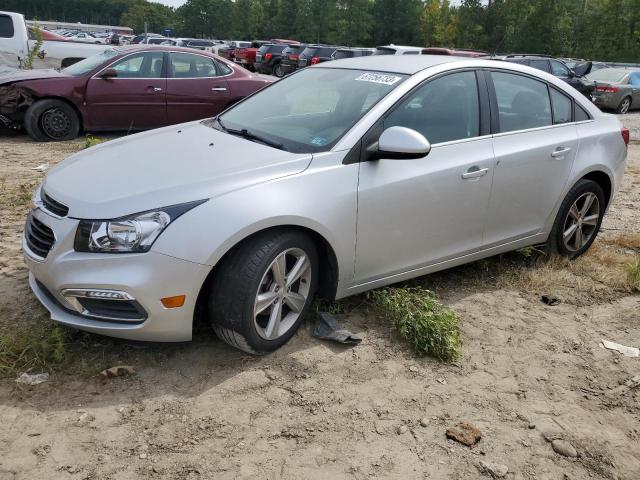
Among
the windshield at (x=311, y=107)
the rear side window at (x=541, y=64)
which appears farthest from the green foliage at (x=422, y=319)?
the rear side window at (x=541, y=64)

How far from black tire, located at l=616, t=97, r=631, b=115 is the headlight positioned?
18679 millimetres

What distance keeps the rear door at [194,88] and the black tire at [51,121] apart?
1.44 metres

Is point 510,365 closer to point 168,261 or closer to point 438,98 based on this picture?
point 438,98

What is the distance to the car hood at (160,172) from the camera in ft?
9.97

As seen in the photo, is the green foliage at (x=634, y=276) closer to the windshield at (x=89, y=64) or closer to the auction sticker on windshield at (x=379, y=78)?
the auction sticker on windshield at (x=379, y=78)

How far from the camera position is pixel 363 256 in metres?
3.59

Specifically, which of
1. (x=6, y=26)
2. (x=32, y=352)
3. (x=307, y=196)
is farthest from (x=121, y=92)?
(x=307, y=196)

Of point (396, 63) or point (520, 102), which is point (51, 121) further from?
point (520, 102)

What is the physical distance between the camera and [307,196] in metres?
3.28

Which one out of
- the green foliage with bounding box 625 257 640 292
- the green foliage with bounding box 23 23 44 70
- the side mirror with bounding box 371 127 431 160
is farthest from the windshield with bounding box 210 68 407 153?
the green foliage with bounding box 23 23 44 70

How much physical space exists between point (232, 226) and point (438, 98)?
1762mm

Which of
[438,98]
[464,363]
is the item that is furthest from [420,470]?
[438,98]

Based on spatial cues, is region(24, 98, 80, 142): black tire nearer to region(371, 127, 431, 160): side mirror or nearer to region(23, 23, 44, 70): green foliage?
region(23, 23, 44, 70): green foliage

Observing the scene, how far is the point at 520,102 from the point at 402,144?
60.4 inches
